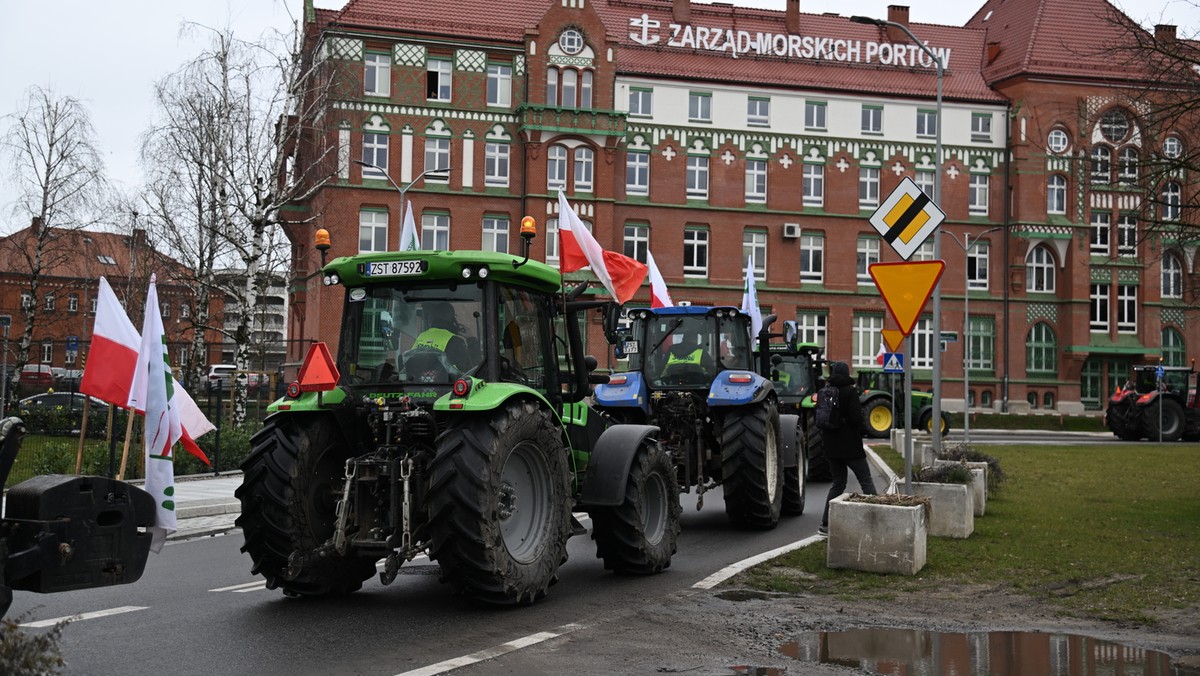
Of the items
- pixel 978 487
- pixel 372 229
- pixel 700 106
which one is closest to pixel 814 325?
pixel 700 106

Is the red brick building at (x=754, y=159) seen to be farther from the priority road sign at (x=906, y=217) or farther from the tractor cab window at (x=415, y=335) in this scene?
the tractor cab window at (x=415, y=335)

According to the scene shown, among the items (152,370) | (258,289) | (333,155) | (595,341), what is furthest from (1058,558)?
(595,341)

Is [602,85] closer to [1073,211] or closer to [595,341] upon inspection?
[595,341]

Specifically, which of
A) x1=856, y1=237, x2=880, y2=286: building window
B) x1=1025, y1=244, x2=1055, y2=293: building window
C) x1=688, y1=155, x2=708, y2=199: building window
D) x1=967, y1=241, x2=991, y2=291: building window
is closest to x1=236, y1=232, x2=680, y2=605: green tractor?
x1=688, y1=155, x2=708, y2=199: building window

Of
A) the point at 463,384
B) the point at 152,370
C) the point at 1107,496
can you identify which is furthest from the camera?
the point at 1107,496

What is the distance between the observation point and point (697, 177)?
51.7 metres

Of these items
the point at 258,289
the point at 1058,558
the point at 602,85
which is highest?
the point at 602,85

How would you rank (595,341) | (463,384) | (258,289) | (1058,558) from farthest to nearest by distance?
(595,341), (258,289), (1058,558), (463,384)

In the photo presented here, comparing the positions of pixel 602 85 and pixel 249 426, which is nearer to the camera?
pixel 249 426

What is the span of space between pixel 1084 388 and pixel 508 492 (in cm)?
5167

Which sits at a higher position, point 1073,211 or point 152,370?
point 1073,211

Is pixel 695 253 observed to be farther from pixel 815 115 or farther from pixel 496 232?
pixel 496 232

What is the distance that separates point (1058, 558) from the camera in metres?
10.9

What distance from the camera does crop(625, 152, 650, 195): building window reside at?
50719 mm
